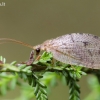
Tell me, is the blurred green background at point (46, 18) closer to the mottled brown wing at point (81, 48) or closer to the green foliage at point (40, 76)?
the mottled brown wing at point (81, 48)

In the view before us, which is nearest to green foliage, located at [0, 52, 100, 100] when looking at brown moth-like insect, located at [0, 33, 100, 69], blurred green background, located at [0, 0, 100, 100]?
brown moth-like insect, located at [0, 33, 100, 69]

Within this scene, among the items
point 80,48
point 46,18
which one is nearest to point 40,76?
point 80,48

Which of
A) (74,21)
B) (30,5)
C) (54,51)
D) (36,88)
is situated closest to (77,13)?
(74,21)

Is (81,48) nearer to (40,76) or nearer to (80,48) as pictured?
(80,48)

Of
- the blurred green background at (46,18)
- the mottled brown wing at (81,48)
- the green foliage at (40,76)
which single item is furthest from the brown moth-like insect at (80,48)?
the blurred green background at (46,18)

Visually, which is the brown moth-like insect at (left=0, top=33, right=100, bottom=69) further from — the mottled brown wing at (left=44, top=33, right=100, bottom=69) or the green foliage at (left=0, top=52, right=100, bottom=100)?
the green foliage at (left=0, top=52, right=100, bottom=100)

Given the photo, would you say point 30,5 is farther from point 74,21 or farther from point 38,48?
point 38,48

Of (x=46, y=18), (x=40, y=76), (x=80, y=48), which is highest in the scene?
(x=46, y=18)

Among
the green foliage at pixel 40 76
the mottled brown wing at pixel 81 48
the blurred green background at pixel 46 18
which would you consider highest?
the blurred green background at pixel 46 18

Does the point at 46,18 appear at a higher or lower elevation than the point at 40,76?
higher
